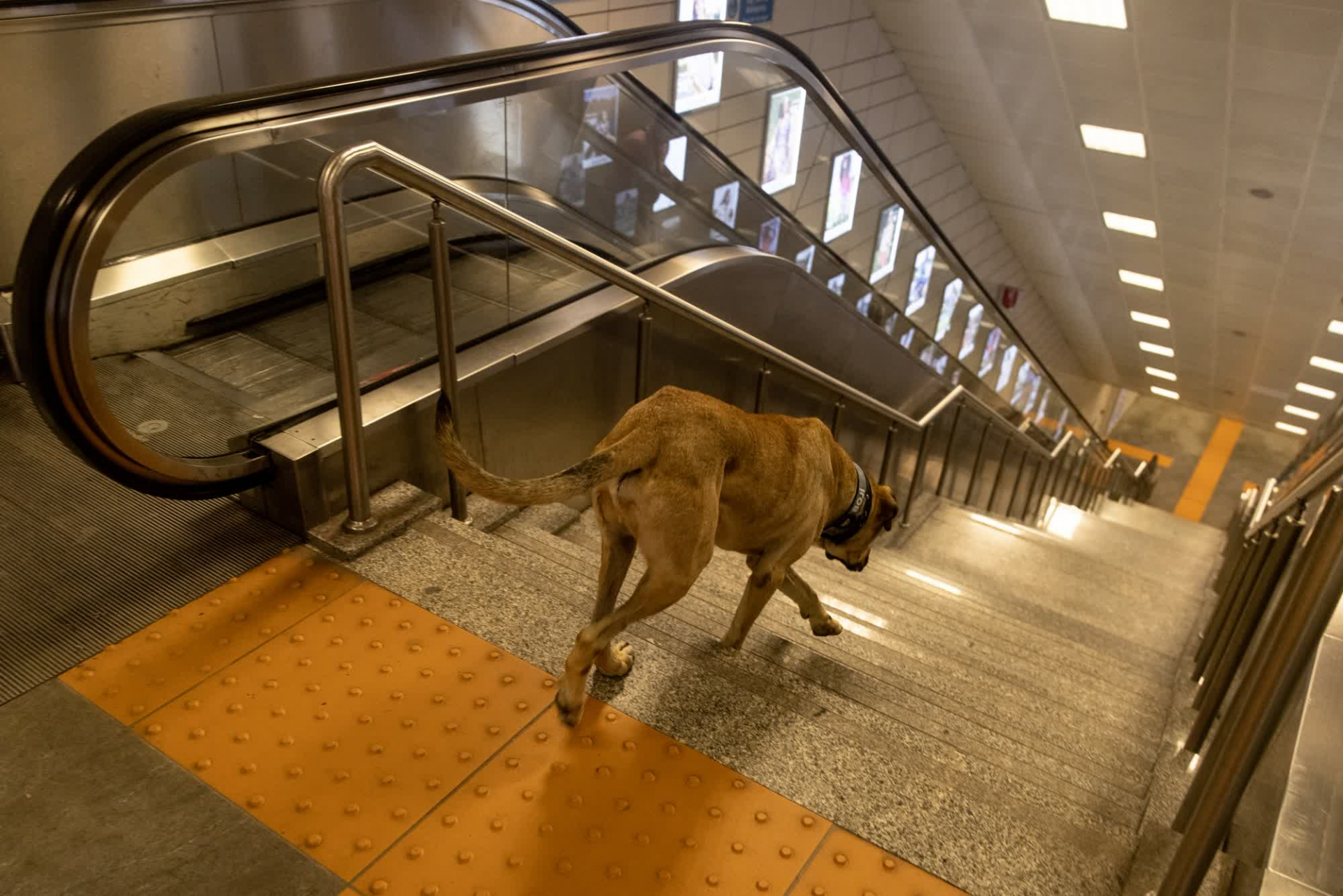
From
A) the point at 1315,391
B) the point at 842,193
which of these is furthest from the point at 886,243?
the point at 1315,391

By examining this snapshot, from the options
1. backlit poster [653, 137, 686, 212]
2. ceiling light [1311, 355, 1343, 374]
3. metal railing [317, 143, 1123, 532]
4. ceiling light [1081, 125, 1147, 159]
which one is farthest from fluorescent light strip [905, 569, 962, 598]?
ceiling light [1311, 355, 1343, 374]

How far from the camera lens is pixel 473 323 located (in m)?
3.29

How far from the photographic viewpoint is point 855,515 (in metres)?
2.83

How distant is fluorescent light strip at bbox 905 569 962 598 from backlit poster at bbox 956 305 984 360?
134 inches

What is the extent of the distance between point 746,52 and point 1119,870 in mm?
3572

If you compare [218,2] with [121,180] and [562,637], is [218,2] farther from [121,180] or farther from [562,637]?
[562,637]

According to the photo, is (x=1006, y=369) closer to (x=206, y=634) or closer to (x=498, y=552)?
(x=498, y=552)

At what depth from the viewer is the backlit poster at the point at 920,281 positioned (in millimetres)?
6926

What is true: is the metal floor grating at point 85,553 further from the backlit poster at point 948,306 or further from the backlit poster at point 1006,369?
the backlit poster at point 1006,369

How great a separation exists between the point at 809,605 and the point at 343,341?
1638mm

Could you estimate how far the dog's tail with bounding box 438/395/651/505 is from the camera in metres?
2.04

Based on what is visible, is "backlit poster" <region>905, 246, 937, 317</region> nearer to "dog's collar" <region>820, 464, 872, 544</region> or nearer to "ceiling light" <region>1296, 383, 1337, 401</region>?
"dog's collar" <region>820, 464, 872, 544</region>

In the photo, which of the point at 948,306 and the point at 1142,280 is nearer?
the point at 948,306

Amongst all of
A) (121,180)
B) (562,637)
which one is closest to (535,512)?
(562,637)
